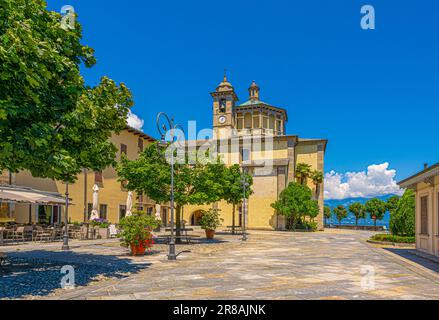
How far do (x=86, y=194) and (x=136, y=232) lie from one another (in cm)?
1661

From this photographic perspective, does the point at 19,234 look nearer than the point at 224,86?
Yes

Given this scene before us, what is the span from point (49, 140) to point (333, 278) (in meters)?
8.20

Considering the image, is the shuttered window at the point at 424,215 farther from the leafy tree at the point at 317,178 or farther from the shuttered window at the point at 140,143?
the leafy tree at the point at 317,178

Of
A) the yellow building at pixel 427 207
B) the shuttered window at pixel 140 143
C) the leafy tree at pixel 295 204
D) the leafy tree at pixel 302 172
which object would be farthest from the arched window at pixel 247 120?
the yellow building at pixel 427 207

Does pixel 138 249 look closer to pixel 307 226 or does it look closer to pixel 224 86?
pixel 307 226

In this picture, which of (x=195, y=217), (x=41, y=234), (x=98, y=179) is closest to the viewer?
(x=41, y=234)

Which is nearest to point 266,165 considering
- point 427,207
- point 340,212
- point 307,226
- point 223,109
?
point 307,226

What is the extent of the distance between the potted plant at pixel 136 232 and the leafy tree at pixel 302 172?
3575 cm

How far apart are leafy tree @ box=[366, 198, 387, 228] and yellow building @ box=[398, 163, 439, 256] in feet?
159

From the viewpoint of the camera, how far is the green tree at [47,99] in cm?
722

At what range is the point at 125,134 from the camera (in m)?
35.9

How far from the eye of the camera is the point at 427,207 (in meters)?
16.8

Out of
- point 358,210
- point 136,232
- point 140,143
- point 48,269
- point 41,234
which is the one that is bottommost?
point 358,210
